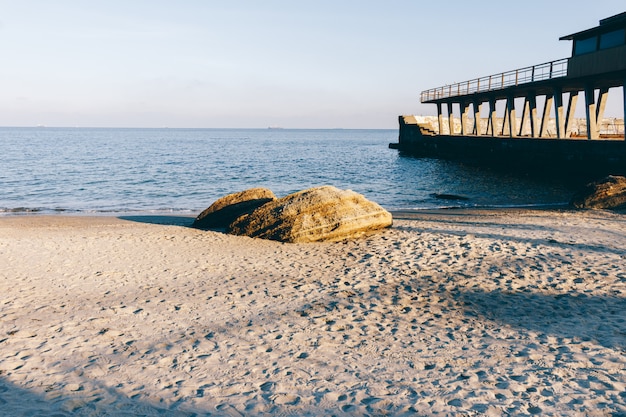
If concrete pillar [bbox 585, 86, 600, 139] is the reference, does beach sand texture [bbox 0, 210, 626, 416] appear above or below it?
below

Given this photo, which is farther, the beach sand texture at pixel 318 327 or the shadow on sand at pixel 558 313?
the shadow on sand at pixel 558 313

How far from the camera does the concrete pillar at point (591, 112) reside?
974 inches

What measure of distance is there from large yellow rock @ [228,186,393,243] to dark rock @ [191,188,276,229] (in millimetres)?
1588

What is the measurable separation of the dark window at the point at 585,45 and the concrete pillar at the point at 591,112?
209cm

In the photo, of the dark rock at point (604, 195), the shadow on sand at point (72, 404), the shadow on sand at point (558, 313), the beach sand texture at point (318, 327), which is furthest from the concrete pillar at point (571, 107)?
the shadow on sand at point (72, 404)

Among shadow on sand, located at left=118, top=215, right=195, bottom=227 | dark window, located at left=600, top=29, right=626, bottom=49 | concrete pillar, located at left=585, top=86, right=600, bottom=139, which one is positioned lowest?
shadow on sand, located at left=118, top=215, right=195, bottom=227

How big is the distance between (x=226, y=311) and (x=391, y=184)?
24.9 metres

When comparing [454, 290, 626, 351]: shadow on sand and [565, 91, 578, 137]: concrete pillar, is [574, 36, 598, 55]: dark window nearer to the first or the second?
[565, 91, 578, 137]: concrete pillar

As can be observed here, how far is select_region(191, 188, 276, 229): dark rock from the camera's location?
14.4 meters

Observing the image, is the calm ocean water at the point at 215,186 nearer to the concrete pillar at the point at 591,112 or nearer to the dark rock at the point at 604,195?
the concrete pillar at the point at 591,112

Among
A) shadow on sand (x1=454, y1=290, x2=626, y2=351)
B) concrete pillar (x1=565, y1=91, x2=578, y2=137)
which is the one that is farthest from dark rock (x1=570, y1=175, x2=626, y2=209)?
concrete pillar (x1=565, y1=91, x2=578, y2=137)

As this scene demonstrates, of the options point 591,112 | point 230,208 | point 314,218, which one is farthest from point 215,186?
point 591,112

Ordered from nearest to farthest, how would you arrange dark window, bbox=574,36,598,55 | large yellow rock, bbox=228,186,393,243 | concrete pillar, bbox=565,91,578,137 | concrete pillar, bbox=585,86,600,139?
large yellow rock, bbox=228,186,393,243
concrete pillar, bbox=585,86,600,139
dark window, bbox=574,36,598,55
concrete pillar, bbox=565,91,578,137

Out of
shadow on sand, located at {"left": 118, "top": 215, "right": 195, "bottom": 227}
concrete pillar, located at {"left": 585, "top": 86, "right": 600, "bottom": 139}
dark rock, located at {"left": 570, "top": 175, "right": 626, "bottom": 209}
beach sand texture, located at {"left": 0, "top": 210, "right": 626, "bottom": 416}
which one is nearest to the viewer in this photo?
beach sand texture, located at {"left": 0, "top": 210, "right": 626, "bottom": 416}
